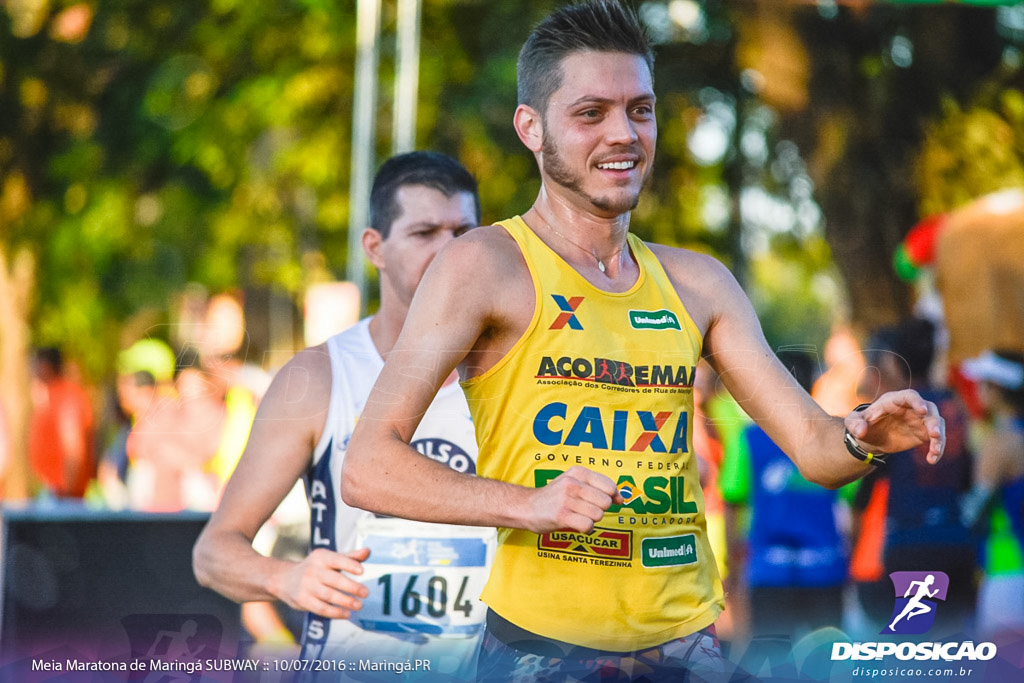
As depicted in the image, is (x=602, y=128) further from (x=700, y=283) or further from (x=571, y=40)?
(x=700, y=283)

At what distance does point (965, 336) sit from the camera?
6.06 metres

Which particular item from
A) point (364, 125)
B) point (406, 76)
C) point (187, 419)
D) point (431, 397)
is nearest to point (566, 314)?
point (431, 397)

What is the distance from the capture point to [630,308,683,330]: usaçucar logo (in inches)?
76.6

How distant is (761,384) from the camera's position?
209 centimetres

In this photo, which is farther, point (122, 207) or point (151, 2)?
point (122, 207)

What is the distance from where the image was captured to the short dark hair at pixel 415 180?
2.88m

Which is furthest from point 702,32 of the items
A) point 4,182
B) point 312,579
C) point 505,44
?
point 312,579

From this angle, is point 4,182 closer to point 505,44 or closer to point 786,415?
point 505,44

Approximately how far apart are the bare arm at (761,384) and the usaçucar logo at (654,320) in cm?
8

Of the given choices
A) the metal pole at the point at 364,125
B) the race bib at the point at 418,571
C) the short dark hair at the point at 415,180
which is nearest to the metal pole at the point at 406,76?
the metal pole at the point at 364,125

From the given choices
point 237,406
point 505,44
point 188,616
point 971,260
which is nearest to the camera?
point 188,616

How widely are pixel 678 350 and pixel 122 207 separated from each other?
8769mm

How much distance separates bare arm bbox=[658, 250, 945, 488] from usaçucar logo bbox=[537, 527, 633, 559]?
1.18 ft

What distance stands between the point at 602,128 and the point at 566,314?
31 centimetres
